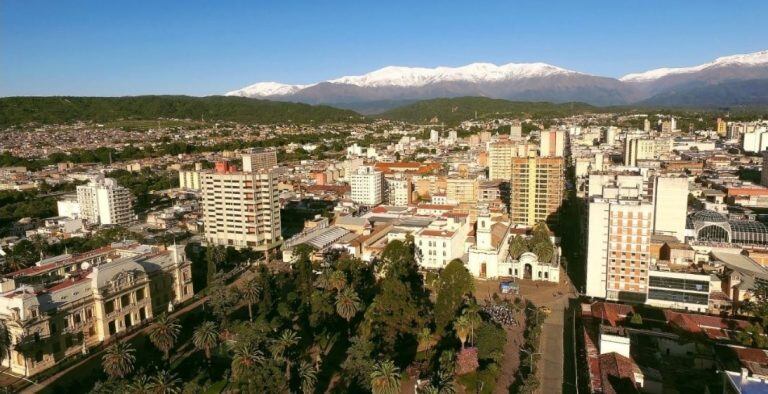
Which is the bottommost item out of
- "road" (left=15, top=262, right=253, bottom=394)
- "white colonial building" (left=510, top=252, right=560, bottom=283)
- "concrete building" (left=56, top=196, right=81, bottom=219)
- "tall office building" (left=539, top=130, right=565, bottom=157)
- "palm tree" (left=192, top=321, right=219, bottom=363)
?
"road" (left=15, top=262, right=253, bottom=394)

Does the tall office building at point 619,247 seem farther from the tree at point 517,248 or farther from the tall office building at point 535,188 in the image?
the tall office building at point 535,188

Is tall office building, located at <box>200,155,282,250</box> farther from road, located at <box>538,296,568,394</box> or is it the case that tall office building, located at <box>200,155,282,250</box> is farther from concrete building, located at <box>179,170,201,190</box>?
concrete building, located at <box>179,170,201,190</box>

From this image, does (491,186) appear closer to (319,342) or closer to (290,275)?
(290,275)

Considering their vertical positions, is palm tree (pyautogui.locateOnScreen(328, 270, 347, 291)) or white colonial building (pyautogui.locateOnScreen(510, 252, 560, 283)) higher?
palm tree (pyautogui.locateOnScreen(328, 270, 347, 291))

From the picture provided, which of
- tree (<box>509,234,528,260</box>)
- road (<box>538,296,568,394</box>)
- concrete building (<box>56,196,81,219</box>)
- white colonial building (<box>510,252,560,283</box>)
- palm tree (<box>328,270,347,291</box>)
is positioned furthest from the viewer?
concrete building (<box>56,196,81,219</box>)

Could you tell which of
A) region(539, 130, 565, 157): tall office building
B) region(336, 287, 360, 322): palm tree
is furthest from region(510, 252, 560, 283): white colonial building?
region(539, 130, 565, 157): tall office building

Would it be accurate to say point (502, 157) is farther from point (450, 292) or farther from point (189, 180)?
point (450, 292)

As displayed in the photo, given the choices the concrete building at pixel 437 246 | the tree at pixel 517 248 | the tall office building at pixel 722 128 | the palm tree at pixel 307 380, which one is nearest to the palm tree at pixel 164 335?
the palm tree at pixel 307 380

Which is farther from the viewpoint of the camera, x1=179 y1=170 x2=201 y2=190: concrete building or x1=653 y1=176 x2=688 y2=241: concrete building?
x1=179 y1=170 x2=201 y2=190: concrete building
